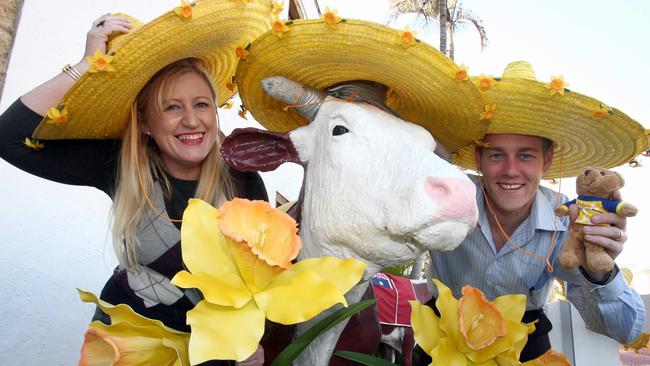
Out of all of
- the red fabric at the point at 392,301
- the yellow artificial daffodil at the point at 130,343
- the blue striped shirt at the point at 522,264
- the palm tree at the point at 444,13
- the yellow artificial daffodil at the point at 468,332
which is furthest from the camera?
the palm tree at the point at 444,13

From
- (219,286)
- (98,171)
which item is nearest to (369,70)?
(219,286)

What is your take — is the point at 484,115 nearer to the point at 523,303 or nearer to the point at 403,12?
the point at 523,303

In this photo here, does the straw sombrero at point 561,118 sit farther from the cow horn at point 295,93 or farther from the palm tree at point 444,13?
the palm tree at point 444,13

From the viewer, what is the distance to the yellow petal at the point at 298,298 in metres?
0.62

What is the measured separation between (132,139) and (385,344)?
0.84 m

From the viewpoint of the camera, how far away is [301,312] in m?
0.63

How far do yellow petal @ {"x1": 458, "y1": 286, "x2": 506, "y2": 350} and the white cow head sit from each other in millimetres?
143

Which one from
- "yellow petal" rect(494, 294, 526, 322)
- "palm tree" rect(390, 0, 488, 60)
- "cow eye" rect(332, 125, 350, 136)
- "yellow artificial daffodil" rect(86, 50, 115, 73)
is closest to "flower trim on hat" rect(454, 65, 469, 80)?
"cow eye" rect(332, 125, 350, 136)

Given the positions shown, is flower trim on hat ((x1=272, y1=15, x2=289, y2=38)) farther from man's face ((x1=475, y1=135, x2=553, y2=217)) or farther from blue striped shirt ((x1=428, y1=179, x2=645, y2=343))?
blue striped shirt ((x1=428, y1=179, x2=645, y2=343))

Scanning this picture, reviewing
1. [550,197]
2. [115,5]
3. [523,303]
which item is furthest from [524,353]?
[115,5]

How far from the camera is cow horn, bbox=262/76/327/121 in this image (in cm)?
113

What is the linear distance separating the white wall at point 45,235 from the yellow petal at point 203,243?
1.22 m

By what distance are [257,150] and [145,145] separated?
44cm

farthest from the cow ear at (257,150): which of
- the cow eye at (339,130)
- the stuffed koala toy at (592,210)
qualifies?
the stuffed koala toy at (592,210)
